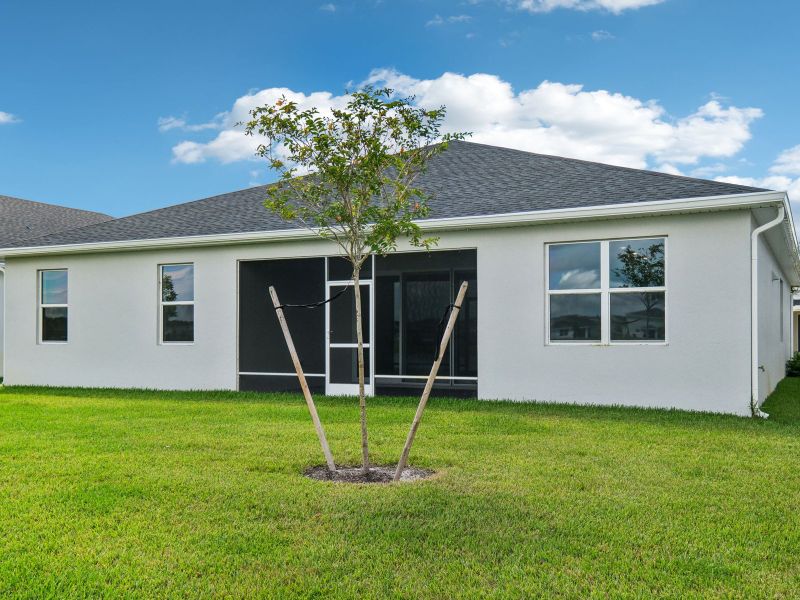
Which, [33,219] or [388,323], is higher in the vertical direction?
[33,219]

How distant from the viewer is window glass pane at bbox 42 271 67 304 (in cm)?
1523

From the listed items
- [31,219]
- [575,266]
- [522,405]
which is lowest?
[522,405]

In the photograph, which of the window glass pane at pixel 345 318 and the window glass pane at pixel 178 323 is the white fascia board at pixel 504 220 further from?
the window glass pane at pixel 345 318

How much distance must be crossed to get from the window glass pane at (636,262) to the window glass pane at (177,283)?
786 cm

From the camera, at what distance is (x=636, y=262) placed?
411 inches

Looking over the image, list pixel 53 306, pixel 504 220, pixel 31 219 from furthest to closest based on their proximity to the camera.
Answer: pixel 31 219
pixel 53 306
pixel 504 220

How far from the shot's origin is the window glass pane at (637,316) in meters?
10.3

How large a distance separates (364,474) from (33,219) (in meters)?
18.8

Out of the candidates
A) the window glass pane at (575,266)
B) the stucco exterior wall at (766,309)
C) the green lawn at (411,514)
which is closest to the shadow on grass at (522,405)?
the stucco exterior wall at (766,309)

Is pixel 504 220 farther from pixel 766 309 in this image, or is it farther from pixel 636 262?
pixel 766 309

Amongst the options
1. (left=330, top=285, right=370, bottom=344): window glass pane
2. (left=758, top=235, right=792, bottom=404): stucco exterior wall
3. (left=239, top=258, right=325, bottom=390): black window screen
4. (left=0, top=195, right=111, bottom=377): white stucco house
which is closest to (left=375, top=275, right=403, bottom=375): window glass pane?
(left=239, top=258, right=325, bottom=390): black window screen

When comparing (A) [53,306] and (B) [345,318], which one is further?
(A) [53,306]

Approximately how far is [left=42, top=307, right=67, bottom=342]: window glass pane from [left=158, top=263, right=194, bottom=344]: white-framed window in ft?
8.67

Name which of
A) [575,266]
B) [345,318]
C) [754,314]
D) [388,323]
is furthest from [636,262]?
[388,323]
